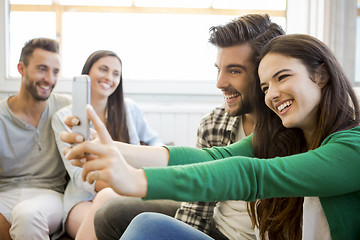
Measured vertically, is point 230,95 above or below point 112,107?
above

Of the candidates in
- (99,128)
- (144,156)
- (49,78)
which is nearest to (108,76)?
(49,78)

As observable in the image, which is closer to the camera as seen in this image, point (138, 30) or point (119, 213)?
point (119, 213)

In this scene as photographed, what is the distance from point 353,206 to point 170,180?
1.37 ft

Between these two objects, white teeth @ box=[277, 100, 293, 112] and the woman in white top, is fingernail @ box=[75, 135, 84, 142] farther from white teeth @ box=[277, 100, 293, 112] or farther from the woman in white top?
the woman in white top

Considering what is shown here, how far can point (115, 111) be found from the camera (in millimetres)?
2236

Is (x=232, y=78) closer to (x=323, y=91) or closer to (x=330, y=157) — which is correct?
(x=323, y=91)

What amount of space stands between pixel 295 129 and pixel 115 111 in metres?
1.35

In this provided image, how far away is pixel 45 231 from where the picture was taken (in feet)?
5.31

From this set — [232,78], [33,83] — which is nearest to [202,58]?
[33,83]

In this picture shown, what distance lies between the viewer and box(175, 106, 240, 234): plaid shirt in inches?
52.5

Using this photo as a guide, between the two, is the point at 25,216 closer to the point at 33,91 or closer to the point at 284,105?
the point at 33,91

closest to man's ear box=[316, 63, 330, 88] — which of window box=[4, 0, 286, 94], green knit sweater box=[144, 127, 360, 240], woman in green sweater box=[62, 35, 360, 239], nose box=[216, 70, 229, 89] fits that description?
woman in green sweater box=[62, 35, 360, 239]

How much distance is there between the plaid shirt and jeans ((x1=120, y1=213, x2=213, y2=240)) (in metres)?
0.32

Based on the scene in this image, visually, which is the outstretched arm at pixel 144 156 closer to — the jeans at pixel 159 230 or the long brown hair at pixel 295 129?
the jeans at pixel 159 230
